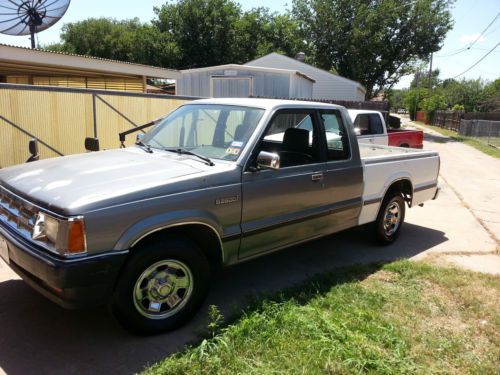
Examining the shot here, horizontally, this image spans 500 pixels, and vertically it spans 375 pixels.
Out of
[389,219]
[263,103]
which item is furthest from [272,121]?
[389,219]

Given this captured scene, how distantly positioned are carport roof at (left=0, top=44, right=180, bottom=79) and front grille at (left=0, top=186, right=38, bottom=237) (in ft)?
33.0

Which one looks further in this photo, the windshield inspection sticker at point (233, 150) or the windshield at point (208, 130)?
the windshield at point (208, 130)

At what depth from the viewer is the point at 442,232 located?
696cm

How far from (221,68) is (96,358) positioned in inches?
692

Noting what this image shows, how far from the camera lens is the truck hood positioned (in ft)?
10.1

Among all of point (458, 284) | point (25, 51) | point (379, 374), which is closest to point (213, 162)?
point (379, 374)

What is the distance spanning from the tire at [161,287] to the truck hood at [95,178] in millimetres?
464

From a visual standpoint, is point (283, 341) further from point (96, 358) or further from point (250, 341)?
point (96, 358)

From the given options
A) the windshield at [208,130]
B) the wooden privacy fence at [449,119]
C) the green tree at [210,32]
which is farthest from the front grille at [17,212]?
the green tree at [210,32]

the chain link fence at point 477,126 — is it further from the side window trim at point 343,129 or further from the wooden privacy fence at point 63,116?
the side window trim at point 343,129

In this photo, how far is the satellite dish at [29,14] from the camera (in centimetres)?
1586

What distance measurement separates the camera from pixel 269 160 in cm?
385

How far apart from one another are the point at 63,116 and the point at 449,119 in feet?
120

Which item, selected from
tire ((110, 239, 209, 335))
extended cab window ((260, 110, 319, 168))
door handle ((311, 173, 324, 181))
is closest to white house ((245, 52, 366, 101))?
extended cab window ((260, 110, 319, 168))
